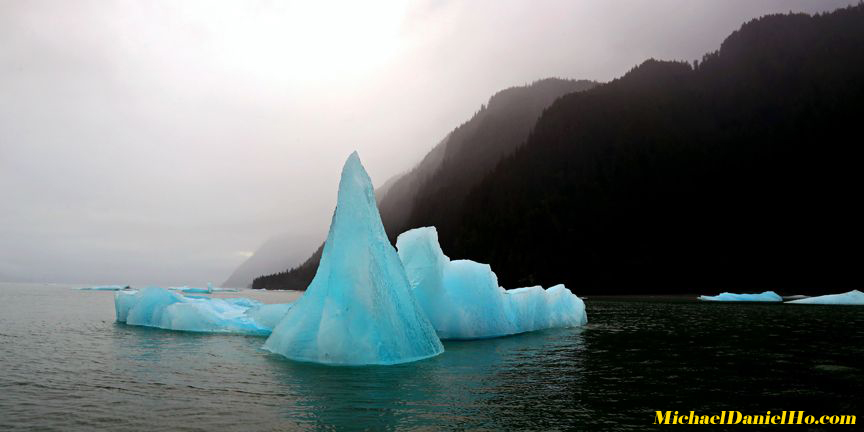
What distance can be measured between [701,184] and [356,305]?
13338cm

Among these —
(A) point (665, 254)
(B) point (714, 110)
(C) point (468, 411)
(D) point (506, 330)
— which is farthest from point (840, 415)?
(B) point (714, 110)

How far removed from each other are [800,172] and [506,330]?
4977 inches

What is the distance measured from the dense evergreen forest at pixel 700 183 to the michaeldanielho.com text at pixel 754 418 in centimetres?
10992

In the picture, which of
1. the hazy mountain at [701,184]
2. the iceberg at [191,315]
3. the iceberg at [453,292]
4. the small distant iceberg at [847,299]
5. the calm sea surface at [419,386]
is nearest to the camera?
the calm sea surface at [419,386]

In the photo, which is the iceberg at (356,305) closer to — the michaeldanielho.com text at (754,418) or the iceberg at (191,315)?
the iceberg at (191,315)

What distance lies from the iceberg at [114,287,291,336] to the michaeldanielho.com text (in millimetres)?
18732

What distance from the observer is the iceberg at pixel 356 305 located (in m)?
14.9

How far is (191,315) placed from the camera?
83.6ft

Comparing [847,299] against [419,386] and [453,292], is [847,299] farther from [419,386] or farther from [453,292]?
[419,386]

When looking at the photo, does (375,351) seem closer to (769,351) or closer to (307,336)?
(307,336)

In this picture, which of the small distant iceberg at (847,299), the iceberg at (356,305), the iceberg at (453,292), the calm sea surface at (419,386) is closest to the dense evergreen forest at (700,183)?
the small distant iceberg at (847,299)

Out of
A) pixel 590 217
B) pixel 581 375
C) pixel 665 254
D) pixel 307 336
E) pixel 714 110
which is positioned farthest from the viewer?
pixel 714 110

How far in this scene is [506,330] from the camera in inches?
1026

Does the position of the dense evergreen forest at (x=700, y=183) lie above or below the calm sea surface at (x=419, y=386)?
above
